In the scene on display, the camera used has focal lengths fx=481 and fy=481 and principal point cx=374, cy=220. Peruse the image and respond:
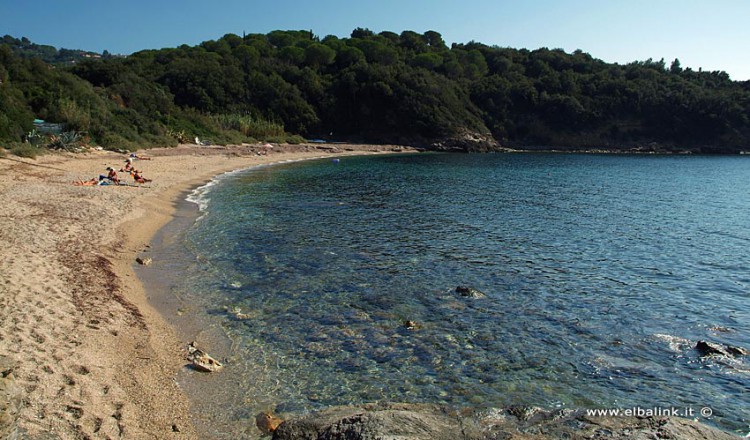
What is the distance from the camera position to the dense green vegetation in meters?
79.4

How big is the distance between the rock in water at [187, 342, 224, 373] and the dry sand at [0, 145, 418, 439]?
0.26 metres

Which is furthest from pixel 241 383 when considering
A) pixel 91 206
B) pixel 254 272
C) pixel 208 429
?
pixel 91 206

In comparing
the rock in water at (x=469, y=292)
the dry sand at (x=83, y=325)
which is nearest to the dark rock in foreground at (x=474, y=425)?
the dry sand at (x=83, y=325)

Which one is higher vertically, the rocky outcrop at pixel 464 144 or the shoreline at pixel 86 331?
the rocky outcrop at pixel 464 144

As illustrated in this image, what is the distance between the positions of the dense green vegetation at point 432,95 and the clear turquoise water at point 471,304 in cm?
4574

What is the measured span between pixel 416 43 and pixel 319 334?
404 ft

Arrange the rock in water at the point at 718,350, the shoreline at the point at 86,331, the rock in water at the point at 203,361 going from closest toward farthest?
the shoreline at the point at 86,331 → the rock in water at the point at 203,361 → the rock in water at the point at 718,350

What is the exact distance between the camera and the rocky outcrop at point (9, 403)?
14.3ft

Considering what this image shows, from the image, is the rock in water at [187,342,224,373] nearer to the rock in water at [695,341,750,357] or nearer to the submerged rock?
the submerged rock

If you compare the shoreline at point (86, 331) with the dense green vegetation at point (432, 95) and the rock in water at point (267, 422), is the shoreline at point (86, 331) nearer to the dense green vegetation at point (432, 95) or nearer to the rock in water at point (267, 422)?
the rock in water at point (267, 422)

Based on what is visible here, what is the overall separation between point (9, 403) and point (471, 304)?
8.34m

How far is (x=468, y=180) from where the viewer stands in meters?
38.6

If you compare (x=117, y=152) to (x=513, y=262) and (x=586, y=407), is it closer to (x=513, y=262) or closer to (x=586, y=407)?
(x=513, y=262)

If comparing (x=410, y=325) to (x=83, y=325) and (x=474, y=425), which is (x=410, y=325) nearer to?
(x=474, y=425)
